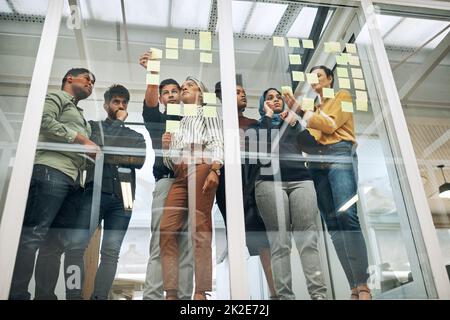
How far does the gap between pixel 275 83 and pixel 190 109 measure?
0.55 m

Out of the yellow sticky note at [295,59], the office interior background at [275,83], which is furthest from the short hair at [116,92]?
the yellow sticky note at [295,59]

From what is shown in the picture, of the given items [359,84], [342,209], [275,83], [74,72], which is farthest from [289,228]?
[74,72]

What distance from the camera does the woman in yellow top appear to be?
1.86m

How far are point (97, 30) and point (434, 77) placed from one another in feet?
6.89

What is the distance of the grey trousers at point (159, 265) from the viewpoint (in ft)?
5.52

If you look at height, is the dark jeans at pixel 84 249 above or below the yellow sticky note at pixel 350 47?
below

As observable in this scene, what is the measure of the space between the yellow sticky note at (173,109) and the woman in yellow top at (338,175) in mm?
580

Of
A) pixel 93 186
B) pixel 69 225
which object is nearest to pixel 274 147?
pixel 93 186

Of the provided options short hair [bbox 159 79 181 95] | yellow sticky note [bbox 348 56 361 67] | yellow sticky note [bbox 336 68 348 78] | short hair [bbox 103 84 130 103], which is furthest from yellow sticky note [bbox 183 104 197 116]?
yellow sticky note [bbox 348 56 361 67]

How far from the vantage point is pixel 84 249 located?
172cm

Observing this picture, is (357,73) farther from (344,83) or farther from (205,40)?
(205,40)

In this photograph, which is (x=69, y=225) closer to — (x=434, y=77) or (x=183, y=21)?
(x=183, y=21)

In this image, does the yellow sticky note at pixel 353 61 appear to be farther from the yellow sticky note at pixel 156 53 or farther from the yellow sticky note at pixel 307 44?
the yellow sticky note at pixel 156 53

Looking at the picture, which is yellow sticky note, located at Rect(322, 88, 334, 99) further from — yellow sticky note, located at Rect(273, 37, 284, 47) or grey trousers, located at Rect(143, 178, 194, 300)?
grey trousers, located at Rect(143, 178, 194, 300)
